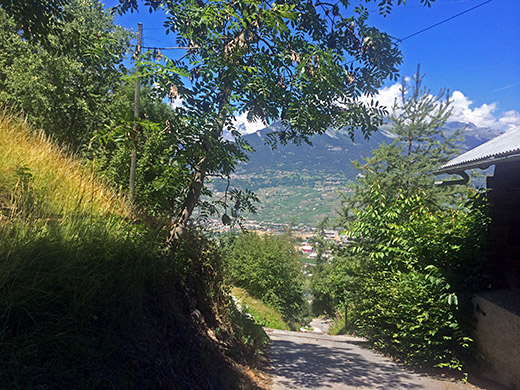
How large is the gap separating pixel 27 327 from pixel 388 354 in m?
7.54

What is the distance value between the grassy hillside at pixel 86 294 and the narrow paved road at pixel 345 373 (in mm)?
1250

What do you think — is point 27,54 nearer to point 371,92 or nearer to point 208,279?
point 208,279

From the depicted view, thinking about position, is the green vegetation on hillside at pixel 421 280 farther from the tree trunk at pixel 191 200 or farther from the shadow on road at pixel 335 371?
the tree trunk at pixel 191 200

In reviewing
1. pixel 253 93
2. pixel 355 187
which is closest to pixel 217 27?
pixel 253 93

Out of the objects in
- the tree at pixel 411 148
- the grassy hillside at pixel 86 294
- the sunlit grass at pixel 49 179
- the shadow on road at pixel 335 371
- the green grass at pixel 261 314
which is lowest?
the green grass at pixel 261 314

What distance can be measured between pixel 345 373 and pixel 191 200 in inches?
160

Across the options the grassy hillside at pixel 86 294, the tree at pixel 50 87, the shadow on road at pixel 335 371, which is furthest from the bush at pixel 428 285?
the tree at pixel 50 87

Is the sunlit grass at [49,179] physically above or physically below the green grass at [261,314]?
above

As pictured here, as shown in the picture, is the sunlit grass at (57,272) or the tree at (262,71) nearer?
→ the sunlit grass at (57,272)

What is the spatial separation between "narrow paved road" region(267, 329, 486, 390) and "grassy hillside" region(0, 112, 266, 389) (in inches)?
49.2

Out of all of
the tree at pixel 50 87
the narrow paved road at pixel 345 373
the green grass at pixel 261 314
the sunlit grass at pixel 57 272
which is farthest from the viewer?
the green grass at pixel 261 314

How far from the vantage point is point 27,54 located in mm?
12812

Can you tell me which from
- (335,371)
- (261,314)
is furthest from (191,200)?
(261,314)

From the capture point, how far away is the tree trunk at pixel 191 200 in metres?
6.29
